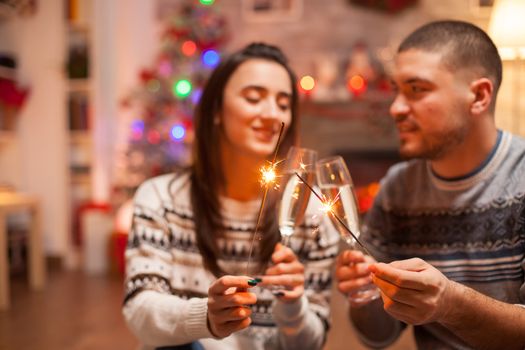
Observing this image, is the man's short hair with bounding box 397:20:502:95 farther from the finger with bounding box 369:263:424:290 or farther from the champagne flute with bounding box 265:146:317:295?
the finger with bounding box 369:263:424:290

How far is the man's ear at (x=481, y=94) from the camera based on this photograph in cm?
106

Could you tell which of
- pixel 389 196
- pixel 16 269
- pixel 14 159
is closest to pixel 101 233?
pixel 16 269

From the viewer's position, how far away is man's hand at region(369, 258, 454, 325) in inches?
27.1

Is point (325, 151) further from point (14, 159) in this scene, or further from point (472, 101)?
point (472, 101)

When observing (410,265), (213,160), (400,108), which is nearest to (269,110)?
(213,160)

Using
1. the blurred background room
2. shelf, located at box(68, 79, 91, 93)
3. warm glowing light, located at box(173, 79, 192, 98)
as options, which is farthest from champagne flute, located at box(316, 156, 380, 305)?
shelf, located at box(68, 79, 91, 93)

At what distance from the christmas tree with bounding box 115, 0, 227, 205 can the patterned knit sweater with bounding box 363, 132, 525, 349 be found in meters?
2.78

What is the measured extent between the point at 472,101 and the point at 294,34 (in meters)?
3.60

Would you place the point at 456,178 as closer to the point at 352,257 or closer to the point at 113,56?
the point at 352,257

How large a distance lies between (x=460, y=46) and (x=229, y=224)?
0.73 metres

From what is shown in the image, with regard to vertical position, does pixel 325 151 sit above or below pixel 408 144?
below

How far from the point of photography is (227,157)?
4.50ft

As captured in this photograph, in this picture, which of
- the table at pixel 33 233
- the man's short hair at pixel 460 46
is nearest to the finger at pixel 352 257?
the man's short hair at pixel 460 46

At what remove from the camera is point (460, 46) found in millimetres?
1067
